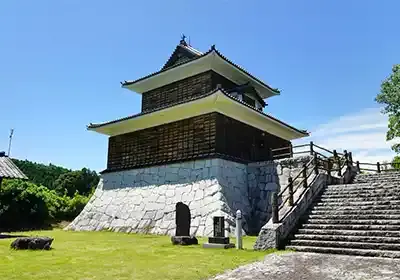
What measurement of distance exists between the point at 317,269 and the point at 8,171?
1493 cm

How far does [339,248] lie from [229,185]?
9164 millimetres

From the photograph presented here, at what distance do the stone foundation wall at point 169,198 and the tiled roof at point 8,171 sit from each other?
619cm

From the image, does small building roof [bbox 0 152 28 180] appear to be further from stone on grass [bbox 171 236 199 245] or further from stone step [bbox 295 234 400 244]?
stone step [bbox 295 234 400 244]

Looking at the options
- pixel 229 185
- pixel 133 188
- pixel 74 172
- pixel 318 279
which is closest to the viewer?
pixel 318 279

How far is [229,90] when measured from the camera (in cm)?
2227

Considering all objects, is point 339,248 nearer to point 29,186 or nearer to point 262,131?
point 262,131

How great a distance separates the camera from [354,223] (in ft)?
33.3

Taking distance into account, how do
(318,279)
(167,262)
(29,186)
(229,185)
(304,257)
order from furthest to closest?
(29,186)
(229,185)
(304,257)
(167,262)
(318,279)

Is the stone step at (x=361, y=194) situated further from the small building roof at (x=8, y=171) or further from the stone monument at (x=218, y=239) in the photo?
the small building roof at (x=8, y=171)

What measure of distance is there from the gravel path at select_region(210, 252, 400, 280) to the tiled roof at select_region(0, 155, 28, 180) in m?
13.0

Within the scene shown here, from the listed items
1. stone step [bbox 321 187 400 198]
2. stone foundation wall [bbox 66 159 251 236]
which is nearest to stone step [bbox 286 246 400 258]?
stone step [bbox 321 187 400 198]

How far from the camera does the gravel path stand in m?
6.39

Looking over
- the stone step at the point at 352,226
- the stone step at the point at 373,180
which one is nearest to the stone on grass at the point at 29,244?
the stone step at the point at 352,226

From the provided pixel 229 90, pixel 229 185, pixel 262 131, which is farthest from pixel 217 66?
pixel 229 185
